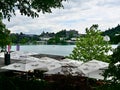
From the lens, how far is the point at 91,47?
46.8 metres

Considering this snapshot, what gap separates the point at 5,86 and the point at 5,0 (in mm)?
4495

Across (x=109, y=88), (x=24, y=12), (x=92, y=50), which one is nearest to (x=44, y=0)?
(x=24, y=12)

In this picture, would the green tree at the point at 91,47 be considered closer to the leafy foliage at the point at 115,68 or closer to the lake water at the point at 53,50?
the leafy foliage at the point at 115,68

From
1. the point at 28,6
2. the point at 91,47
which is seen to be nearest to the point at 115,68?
the point at 28,6

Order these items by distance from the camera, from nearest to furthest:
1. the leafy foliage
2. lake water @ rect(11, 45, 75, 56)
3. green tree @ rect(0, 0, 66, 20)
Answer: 1. the leafy foliage
2. green tree @ rect(0, 0, 66, 20)
3. lake water @ rect(11, 45, 75, 56)

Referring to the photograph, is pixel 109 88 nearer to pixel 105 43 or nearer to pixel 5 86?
pixel 5 86

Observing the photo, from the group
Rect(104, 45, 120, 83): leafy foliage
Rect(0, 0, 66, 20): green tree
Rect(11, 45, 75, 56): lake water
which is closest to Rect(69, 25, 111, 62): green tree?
Rect(0, 0, 66, 20): green tree

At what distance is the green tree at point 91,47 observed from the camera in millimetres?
45875

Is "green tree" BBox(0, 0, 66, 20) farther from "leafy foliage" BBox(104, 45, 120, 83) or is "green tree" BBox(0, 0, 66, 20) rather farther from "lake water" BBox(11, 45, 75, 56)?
"lake water" BBox(11, 45, 75, 56)

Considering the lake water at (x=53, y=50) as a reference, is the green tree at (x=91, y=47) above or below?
above

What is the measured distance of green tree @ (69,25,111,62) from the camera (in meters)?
45.9

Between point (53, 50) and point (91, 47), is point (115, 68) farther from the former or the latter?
point (53, 50)

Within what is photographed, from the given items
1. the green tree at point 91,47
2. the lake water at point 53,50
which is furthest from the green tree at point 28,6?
the lake water at point 53,50

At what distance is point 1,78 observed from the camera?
1969cm
